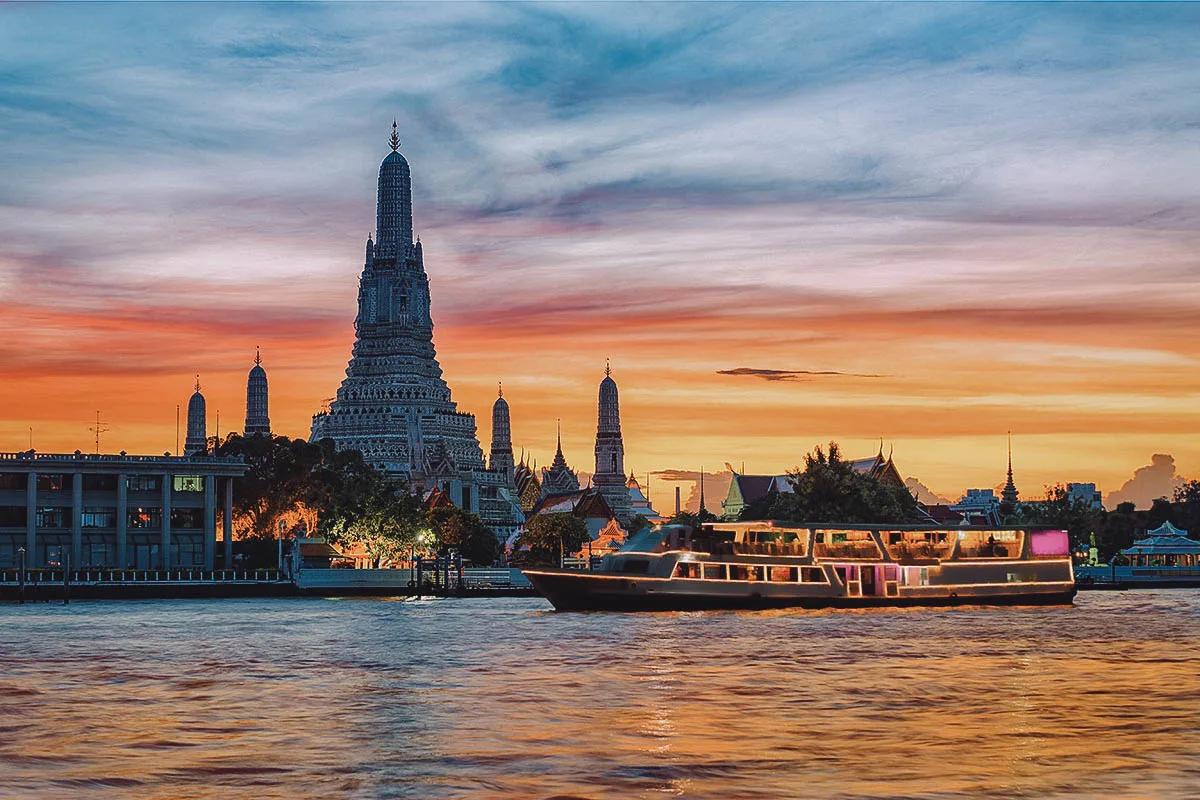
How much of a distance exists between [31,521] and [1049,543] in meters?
82.8

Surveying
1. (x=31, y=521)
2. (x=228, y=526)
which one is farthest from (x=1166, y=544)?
(x=31, y=521)

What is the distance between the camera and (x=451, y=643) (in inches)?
2825

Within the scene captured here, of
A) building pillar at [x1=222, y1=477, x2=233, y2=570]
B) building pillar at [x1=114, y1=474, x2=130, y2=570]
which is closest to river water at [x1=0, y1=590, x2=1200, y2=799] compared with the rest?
building pillar at [x1=114, y1=474, x2=130, y2=570]

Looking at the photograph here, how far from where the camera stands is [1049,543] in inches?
4151

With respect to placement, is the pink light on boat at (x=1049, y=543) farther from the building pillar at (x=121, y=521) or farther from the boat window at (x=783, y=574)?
the building pillar at (x=121, y=521)

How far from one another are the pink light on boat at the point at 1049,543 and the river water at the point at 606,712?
22616 millimetres

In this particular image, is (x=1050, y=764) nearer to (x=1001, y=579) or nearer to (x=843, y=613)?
(x=843, y=613)

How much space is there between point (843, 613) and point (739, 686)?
44.3m

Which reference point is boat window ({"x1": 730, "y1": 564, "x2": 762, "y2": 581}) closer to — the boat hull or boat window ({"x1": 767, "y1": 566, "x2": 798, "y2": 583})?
the boat hull

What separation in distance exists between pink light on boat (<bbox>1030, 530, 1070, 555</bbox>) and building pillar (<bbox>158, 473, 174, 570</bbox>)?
77.8 m

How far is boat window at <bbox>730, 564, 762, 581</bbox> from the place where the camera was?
92.8m

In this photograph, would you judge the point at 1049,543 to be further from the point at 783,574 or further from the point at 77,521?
the point at 77,521

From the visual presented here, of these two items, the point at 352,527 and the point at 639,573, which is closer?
the point at 639,573

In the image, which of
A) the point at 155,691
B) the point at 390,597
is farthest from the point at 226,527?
the point at 155,691
